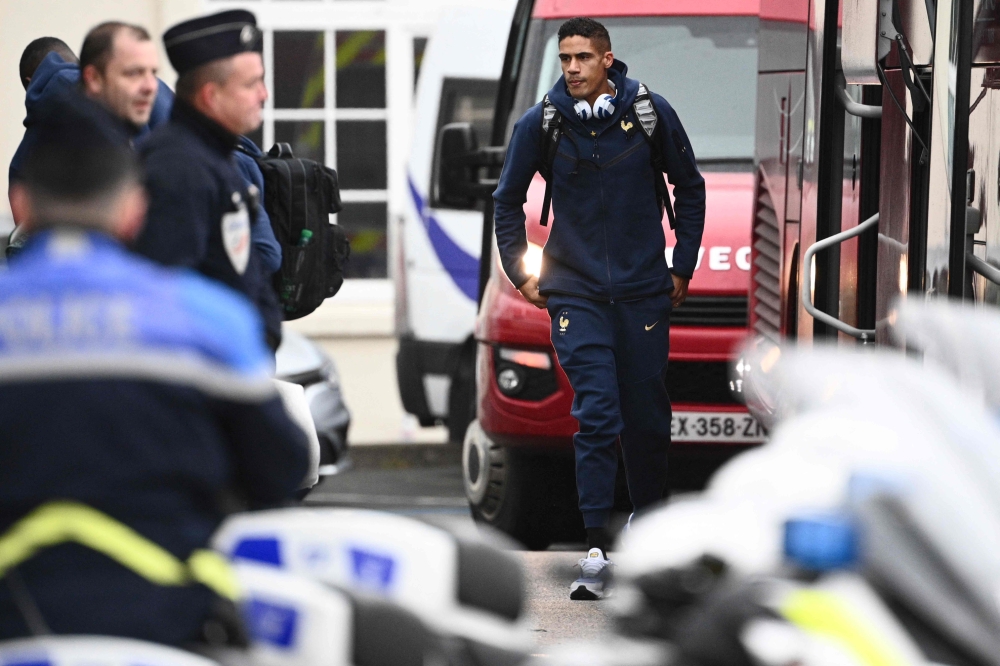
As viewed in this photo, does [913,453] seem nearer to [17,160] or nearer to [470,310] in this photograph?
[17,160]

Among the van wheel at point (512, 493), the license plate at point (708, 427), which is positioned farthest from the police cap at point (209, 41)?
the van wheel at point (512, 493)

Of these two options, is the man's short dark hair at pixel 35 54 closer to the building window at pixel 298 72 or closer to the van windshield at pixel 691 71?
the van windshield at pixel 691 71

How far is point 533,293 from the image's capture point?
→ 6.45 meters

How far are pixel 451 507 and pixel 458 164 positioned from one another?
3.16m

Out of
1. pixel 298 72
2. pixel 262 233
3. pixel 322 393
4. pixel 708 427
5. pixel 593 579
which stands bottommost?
pixel 322 393

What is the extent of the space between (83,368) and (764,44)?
5069mm

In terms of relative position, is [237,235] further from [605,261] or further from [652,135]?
[652,135]

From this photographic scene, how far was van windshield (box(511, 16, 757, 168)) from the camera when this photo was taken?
802 cm

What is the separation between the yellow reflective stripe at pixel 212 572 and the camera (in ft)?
8.58

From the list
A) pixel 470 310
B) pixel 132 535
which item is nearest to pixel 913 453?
pixel 132 535

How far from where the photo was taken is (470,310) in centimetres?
1037

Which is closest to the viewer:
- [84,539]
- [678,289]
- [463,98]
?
[84,539]

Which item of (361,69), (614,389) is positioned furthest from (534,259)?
(361,69)

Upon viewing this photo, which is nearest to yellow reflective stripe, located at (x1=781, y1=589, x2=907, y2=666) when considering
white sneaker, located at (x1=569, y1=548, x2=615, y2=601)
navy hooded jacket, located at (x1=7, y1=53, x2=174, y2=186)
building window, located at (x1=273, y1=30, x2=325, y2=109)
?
navy hooded jacket, located at (x1=7, y1=53, x2=174, y2=186)
